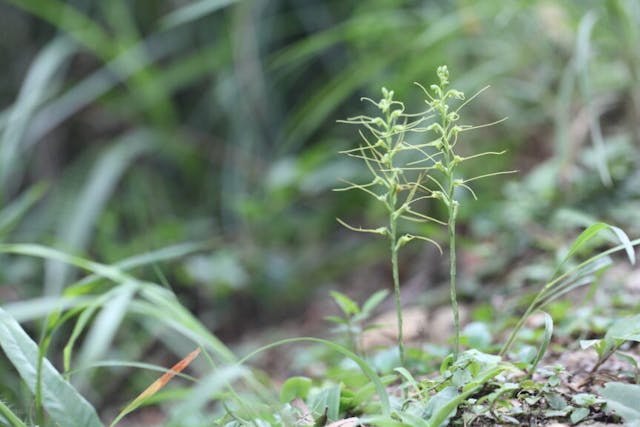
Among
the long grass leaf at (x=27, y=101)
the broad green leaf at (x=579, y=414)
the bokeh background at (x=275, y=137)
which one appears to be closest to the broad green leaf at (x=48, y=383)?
the broad green leaf at (x=579, y=414)

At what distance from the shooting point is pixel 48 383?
0.80 metres

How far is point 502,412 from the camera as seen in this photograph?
2.50ft

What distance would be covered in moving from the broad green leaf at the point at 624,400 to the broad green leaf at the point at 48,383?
0.56 m

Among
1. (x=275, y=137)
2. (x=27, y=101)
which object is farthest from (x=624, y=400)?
(x=275, y=137)

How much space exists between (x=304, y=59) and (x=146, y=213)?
77cm

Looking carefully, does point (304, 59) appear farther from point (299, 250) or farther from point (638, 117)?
point (638, 117)

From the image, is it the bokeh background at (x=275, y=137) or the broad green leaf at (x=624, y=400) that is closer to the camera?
the broad green leaf at (x=624, y=400)

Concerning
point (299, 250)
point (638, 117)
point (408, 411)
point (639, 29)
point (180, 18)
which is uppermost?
point (180, 18)

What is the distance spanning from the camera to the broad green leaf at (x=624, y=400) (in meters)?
0.68

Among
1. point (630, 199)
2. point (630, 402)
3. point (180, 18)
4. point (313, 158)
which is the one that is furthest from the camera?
point (313, 158)

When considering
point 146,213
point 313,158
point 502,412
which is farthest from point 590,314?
point 146,213

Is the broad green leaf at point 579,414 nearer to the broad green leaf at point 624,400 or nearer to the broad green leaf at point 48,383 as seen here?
the broad green leaf at point 624,400

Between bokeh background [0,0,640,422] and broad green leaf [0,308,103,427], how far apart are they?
35.8 inches

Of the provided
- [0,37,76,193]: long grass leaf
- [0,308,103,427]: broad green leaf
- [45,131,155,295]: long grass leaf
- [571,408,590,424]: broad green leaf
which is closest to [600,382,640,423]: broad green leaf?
[571,408,590,424]: broad green leaf
